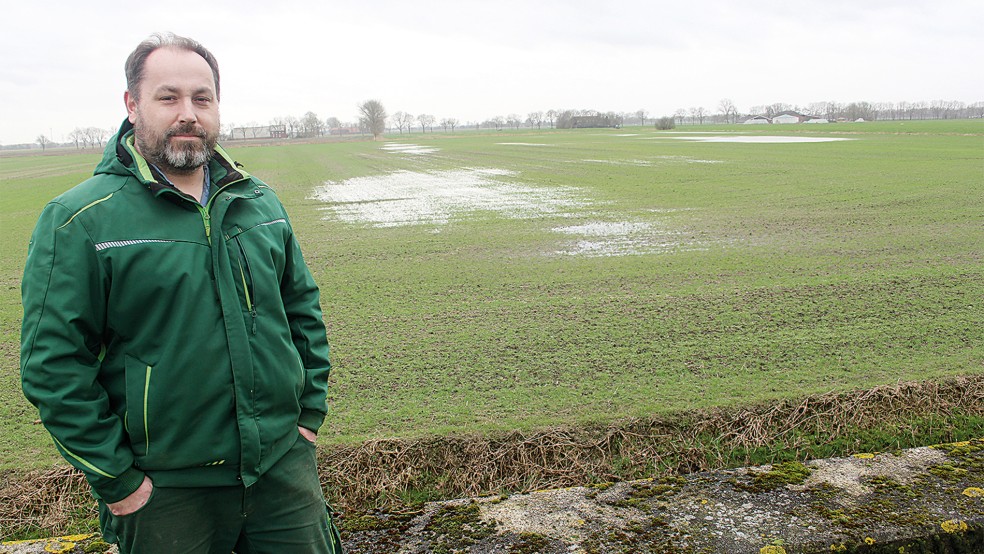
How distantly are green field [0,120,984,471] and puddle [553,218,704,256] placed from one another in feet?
0.16

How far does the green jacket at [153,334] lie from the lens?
6.07 ft

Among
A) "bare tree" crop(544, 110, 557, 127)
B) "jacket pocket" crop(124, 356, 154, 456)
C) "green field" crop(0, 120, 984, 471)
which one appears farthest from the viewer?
"bare tree" crop(544, 110, 557, 127)

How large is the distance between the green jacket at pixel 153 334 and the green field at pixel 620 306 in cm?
217

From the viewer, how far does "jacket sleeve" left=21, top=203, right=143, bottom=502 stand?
1.83m

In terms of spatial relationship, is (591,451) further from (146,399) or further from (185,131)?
(185,131)

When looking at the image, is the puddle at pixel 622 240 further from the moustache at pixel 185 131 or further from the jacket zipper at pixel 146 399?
the jacket zipper at pixel 146 399

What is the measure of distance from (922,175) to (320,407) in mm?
20991

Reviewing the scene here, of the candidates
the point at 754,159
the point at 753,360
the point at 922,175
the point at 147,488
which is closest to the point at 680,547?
the point at 147,488

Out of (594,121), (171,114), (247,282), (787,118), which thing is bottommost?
(247,282)

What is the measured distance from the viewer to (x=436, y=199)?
1839cm

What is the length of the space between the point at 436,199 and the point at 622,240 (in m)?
8.22

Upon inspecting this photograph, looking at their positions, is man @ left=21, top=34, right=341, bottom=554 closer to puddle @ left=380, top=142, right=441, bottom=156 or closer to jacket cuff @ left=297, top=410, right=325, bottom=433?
jacket cuff @ left=297, top=410, right=325, bottom=433

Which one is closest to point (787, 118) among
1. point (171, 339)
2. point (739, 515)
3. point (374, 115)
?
point (374, 115)

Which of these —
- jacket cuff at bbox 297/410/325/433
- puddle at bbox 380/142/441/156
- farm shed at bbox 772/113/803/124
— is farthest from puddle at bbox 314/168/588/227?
farm shed at bbox 772/113/803/124
